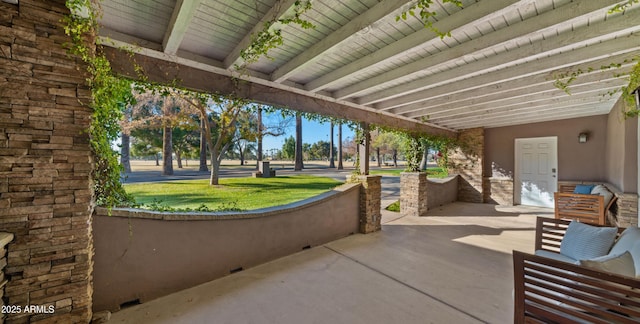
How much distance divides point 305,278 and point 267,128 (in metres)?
8.02

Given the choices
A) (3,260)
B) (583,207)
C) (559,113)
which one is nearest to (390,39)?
(3,260)

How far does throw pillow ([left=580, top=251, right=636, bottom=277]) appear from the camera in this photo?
1.45m

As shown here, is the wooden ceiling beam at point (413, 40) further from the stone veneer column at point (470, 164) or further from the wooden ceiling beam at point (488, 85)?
the stone veneer column at point (470, 164)

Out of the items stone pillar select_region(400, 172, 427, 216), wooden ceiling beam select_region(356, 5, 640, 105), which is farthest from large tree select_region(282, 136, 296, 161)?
wooden ceiling beam select_region(356, 5, 640, 105)

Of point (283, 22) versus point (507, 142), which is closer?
point (283, 22)

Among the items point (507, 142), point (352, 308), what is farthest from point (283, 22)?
point (507, 142)

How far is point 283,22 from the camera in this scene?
5.95 feet

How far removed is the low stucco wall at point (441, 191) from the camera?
21.5ft

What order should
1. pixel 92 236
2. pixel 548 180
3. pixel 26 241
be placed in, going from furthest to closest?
pixel 548 180 < pixel 92 236 < pixel 26 241

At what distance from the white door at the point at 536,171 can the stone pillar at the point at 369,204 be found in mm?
5182

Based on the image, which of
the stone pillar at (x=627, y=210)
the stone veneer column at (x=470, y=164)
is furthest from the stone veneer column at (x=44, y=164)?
the stone veneer column at (x=470, y=164)

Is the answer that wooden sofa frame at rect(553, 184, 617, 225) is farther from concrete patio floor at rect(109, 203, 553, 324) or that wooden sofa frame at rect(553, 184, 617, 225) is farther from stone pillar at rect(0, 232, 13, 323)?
stone pillar at rect(0, 232, 13, 323)

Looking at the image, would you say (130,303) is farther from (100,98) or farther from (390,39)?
(390,39)

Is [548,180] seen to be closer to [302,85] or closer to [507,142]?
[507,142]
